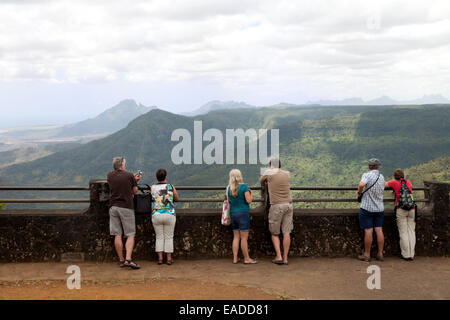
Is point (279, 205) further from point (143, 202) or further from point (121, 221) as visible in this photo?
point (121, 221)

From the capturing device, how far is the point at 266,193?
25.3ft

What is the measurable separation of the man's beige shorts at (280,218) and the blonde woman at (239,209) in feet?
1.37

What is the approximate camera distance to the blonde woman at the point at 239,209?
6.95 meters

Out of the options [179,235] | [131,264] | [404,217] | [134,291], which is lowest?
[134,291]

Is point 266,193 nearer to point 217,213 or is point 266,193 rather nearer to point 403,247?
point 217,213

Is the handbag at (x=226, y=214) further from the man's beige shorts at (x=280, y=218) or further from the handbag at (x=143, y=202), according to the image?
the handbag at (x=143, y=202)

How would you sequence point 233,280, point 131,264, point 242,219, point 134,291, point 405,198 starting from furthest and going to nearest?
point 405,198 < point 242,219 < point 131,264 < point 233,280 < point 134,291

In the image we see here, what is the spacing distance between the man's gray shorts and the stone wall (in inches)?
18.3

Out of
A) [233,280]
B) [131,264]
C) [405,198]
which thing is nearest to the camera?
[233,280]

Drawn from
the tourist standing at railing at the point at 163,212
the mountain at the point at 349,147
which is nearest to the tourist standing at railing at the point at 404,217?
the tourist standing at railing at the point at 163,212

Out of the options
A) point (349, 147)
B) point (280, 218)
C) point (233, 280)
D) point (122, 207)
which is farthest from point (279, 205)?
point (349, 147)

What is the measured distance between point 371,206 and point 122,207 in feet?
13.7

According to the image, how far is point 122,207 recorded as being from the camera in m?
6.96

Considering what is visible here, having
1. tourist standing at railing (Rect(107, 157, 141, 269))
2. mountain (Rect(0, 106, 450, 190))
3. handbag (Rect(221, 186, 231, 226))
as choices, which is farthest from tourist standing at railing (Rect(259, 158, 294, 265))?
mountain (Rect(0, 106, 450, 190))
